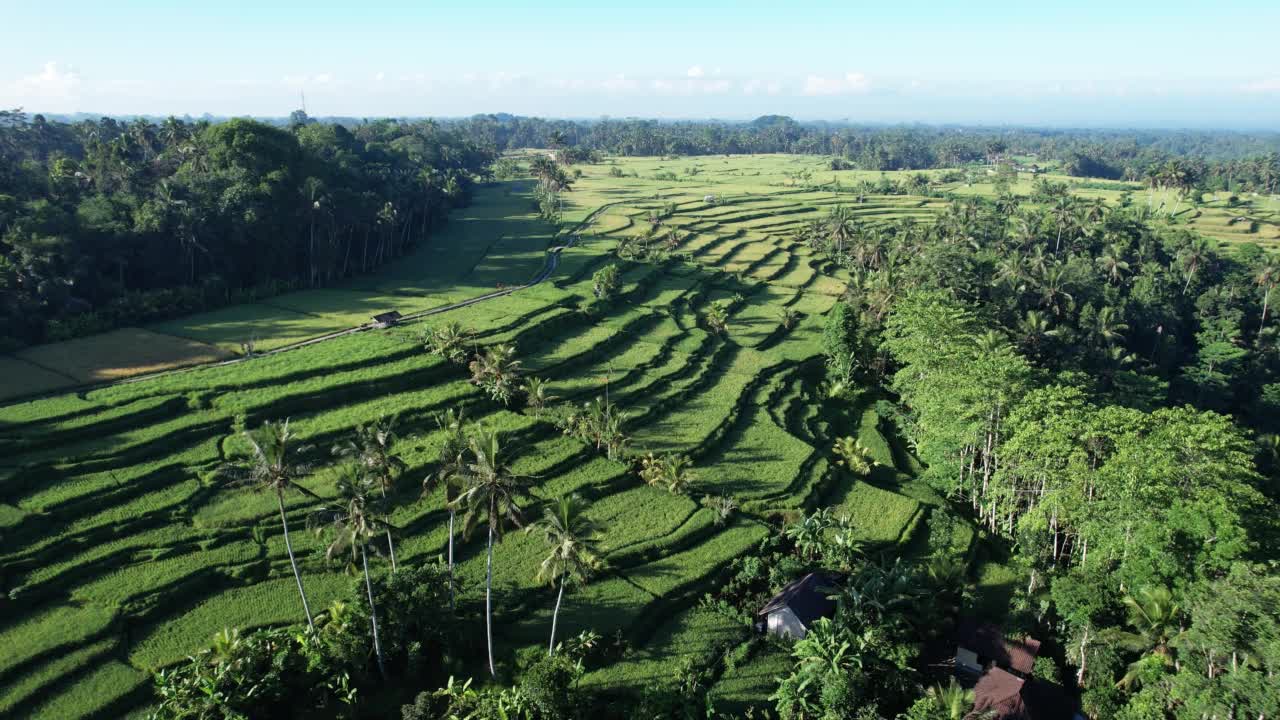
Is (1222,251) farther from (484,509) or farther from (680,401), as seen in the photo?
(484,509)

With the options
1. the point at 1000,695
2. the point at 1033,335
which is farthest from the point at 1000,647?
the point at 1033,335

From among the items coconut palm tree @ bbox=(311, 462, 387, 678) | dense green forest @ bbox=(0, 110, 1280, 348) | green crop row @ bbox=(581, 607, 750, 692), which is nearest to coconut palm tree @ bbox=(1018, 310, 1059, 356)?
green crop row @ bbox=(581, 607, 750, 692)

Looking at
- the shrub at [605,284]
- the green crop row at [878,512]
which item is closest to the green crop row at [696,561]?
the green crop row at [878,512]

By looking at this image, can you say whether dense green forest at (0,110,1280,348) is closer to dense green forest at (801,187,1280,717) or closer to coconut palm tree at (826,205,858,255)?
dense green forest at (801,187,1280,717)

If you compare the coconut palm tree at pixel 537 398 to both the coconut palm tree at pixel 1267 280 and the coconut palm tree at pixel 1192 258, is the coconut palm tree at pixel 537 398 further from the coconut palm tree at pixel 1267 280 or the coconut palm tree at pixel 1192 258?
the coconut palm tree at pixel 1192 258

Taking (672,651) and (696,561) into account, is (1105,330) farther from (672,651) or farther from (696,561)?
(672,651)
